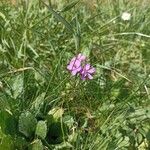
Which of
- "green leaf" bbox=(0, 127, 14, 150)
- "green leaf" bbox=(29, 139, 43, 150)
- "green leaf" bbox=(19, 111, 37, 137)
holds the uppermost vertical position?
"green leaf" bbox=(19, 111, 37, 137)

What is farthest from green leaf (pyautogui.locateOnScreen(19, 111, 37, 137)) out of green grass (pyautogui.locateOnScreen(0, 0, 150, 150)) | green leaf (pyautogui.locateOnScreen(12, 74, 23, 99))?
green leaf (pyautogui.locateOnScreen(12, 74, 23, 99))

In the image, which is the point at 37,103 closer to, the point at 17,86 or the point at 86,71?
the point at 17,86

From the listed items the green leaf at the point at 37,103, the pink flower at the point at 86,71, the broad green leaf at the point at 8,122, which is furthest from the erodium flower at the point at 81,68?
the broad green leaf at the point at 8,122

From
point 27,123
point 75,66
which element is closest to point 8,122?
point 27,123

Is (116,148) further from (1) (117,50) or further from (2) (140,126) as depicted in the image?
(1) (117,50)

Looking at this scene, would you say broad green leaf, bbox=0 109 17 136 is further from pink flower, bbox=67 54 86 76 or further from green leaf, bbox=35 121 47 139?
pink flower, bbox=67 54 86 76

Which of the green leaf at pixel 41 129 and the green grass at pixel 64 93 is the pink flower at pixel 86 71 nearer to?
the green grass at pixel 64 93

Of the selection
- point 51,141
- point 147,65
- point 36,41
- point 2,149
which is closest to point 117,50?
point 147,65
